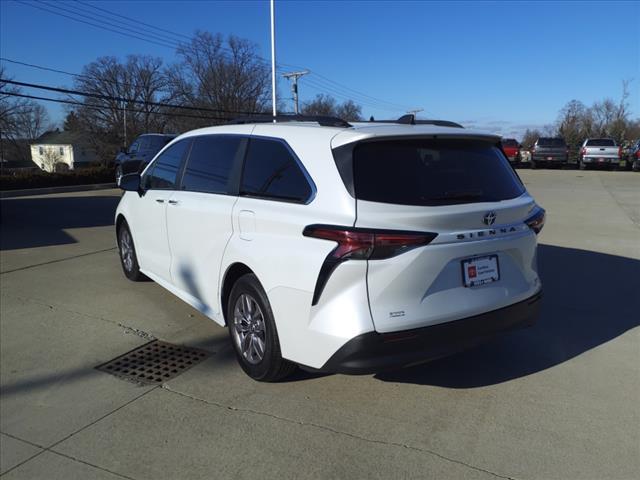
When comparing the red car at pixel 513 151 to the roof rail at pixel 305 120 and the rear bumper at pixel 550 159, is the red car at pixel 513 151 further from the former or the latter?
the roof rail at pixel 305 120

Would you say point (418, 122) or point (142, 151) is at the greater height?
point (142, 151)

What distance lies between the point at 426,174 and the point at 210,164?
2.02m

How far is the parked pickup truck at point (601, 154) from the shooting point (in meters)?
27.3

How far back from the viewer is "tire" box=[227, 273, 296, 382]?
3436 millimetres

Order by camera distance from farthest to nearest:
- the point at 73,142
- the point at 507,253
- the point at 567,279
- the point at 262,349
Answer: the point at 73,142
the point at 567,279
the point at 262,349
the point at 507,253

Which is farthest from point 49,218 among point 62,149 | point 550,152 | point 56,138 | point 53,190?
point 56,138

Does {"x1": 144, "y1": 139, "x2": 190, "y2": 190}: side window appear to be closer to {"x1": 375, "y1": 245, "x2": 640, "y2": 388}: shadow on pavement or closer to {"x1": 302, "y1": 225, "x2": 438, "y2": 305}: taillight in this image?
{"x1": 302, "y1": 225, "x2": 438, "y2": 305}: taillight

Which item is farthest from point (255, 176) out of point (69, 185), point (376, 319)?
point (69, 185)

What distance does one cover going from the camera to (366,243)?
2.86 m

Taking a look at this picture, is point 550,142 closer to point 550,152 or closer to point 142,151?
point 550,152

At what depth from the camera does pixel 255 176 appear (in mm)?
3756

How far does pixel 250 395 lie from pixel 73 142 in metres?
94.5

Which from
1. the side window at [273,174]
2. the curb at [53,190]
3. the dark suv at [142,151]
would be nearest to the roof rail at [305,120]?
the side window at [273,174]

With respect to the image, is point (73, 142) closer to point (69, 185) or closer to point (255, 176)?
point (69, 185)
